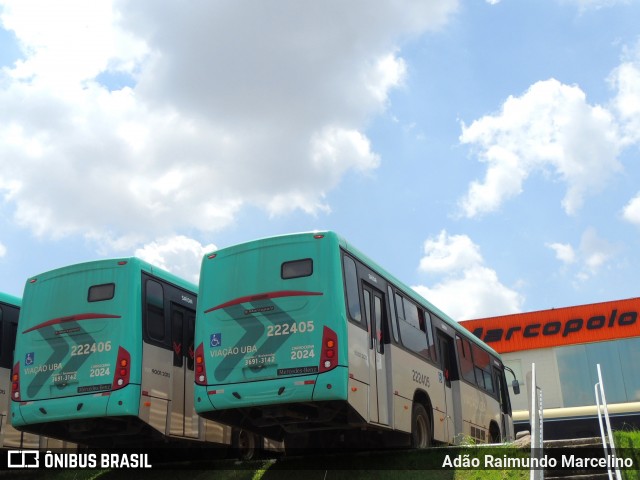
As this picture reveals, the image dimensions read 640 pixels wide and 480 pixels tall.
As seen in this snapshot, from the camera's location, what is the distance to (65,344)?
40.7 ft

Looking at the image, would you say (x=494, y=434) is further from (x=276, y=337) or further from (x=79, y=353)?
(x=79, y=353)

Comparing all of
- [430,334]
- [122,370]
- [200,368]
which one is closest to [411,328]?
[430,334]

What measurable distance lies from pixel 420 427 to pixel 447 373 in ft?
8.30

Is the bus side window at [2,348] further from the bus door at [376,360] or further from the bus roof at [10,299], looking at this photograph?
the bus door at [376,360]

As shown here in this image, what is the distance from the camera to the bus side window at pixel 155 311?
1271cm

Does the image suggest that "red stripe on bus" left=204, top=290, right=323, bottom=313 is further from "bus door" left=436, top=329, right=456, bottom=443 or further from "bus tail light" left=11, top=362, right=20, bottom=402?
"bus door" left=436, top=329, right=456, bottom=443

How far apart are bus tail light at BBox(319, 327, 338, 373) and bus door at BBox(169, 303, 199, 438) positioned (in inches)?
151

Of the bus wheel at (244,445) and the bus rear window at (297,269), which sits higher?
the bus rear window at (297,269)

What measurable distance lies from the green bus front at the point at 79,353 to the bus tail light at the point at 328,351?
3.53m

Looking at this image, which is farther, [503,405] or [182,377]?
[503,405]

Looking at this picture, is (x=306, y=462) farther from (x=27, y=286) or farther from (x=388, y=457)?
(x=27, y=286)

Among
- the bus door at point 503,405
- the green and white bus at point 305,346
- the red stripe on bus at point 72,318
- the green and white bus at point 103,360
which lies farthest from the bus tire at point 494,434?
the red stripe on bus at point 72,318

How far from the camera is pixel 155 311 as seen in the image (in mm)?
12945

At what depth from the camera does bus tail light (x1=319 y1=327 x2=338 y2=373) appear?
1027 cm
